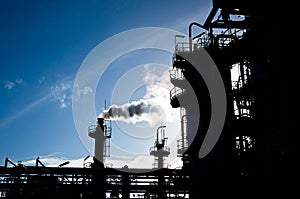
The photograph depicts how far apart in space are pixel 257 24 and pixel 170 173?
1061 centimetres

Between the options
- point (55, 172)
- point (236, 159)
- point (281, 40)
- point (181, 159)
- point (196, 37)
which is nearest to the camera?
point (281, 40)

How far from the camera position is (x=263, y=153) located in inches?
541

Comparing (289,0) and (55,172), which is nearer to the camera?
(289,0)

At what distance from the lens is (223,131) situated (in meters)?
17.5

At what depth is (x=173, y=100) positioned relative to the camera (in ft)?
79.3

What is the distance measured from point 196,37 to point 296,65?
10.9 meters

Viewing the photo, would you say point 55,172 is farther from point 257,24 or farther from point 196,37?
point 257,24

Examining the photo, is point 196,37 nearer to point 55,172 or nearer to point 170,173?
point 170,173

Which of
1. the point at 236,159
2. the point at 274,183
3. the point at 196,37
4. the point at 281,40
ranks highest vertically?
the point at 196,37

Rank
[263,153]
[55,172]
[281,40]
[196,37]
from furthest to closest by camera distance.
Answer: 1. [196,37]
2. [55,172]
3. [263,153]
4. [281,40]

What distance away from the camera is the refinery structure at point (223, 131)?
1341 cm

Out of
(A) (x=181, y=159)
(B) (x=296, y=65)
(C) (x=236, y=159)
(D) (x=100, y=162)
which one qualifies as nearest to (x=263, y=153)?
(C) (x=236, y=159)

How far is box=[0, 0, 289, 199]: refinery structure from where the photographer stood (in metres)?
13.4

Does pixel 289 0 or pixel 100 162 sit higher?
pixel 289 0
